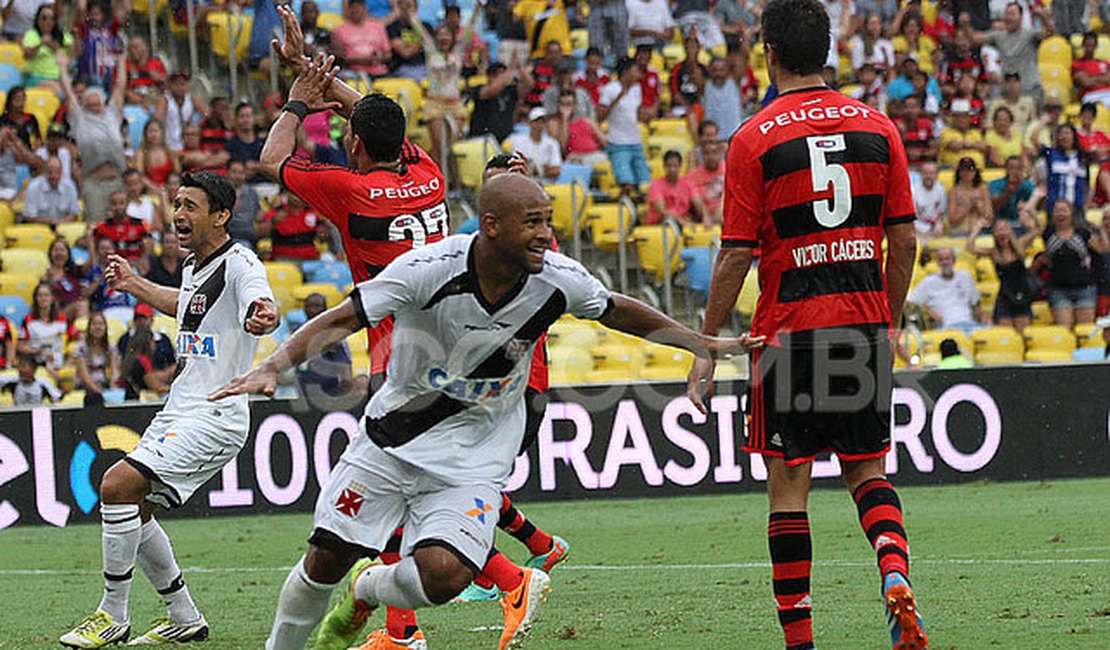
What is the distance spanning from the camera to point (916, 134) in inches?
808

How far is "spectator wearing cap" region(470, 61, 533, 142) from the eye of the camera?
63.8 feet

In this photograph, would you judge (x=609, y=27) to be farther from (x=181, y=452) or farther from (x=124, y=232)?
(x=181, y=452)

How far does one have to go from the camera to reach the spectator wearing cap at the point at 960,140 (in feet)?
69.1

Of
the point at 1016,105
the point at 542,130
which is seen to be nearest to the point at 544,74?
the point at 542,130

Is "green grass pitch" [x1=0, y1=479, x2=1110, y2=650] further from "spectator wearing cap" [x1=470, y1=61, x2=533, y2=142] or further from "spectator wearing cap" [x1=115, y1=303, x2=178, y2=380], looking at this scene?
"spectator wearing cap" [x1=470, y1=61, x2=533, y2=142]

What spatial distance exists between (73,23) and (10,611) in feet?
38.7

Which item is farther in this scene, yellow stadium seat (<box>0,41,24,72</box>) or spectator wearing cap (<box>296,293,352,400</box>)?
yellow stadium seat (<box>0,41,24,72</box>)

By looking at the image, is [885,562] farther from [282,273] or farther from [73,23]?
[73,23]

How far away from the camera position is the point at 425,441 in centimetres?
630

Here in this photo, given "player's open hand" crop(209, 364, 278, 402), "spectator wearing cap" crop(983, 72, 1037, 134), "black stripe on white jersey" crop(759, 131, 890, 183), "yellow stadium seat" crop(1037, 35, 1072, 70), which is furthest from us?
"yellow stadium seat" crop(1037, 35, 1072, 70)

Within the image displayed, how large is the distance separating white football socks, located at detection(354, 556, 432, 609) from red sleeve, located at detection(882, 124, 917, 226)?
7.24 ft

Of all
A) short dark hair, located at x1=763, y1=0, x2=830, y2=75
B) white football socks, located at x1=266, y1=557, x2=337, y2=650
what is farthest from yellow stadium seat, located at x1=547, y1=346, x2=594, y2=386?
white football socks, located at x1=266, y1=557, x2=337, y2=650

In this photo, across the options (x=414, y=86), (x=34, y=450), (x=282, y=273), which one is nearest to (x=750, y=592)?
(x=34, y=450)

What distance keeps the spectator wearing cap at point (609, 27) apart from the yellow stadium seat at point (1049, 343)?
6505 mm
